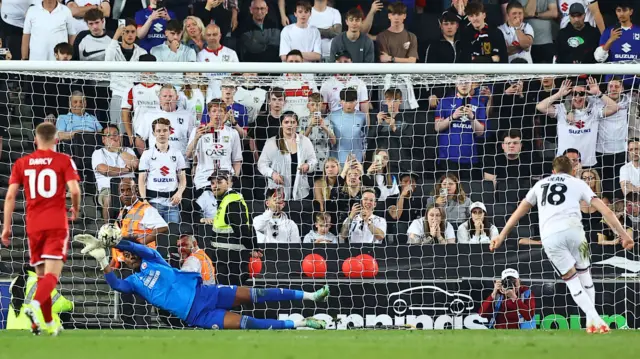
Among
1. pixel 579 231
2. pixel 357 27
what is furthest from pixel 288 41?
pixel 579 231

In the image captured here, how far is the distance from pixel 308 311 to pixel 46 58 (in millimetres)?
4459

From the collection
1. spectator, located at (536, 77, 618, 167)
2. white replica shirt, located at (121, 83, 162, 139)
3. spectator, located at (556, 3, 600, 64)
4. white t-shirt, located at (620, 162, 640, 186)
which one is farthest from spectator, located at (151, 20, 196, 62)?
white t-shirt, located at (620, 162, 640, 186)

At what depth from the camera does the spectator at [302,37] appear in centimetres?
1255

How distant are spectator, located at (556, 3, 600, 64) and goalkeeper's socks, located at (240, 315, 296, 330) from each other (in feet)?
16.6

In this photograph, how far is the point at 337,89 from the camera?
11.5 m

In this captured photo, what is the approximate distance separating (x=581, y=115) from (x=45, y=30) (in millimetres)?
6155

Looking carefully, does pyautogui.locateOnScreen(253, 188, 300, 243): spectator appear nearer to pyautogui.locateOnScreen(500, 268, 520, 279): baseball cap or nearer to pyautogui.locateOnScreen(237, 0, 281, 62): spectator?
pyautogui.locateOnScreen(500, 268, 520, 279): baseball cap

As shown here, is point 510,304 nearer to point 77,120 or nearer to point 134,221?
point 134,221

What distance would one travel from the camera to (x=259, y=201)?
1096cm

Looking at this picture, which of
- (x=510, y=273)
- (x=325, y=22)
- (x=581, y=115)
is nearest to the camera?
(x=510, y=273)

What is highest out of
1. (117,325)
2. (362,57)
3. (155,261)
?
(362,57)

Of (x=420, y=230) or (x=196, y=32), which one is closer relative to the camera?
(x=420, y=230)

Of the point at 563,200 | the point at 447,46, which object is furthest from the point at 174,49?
the point at 563,200

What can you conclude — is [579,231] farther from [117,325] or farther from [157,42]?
[157,42]
